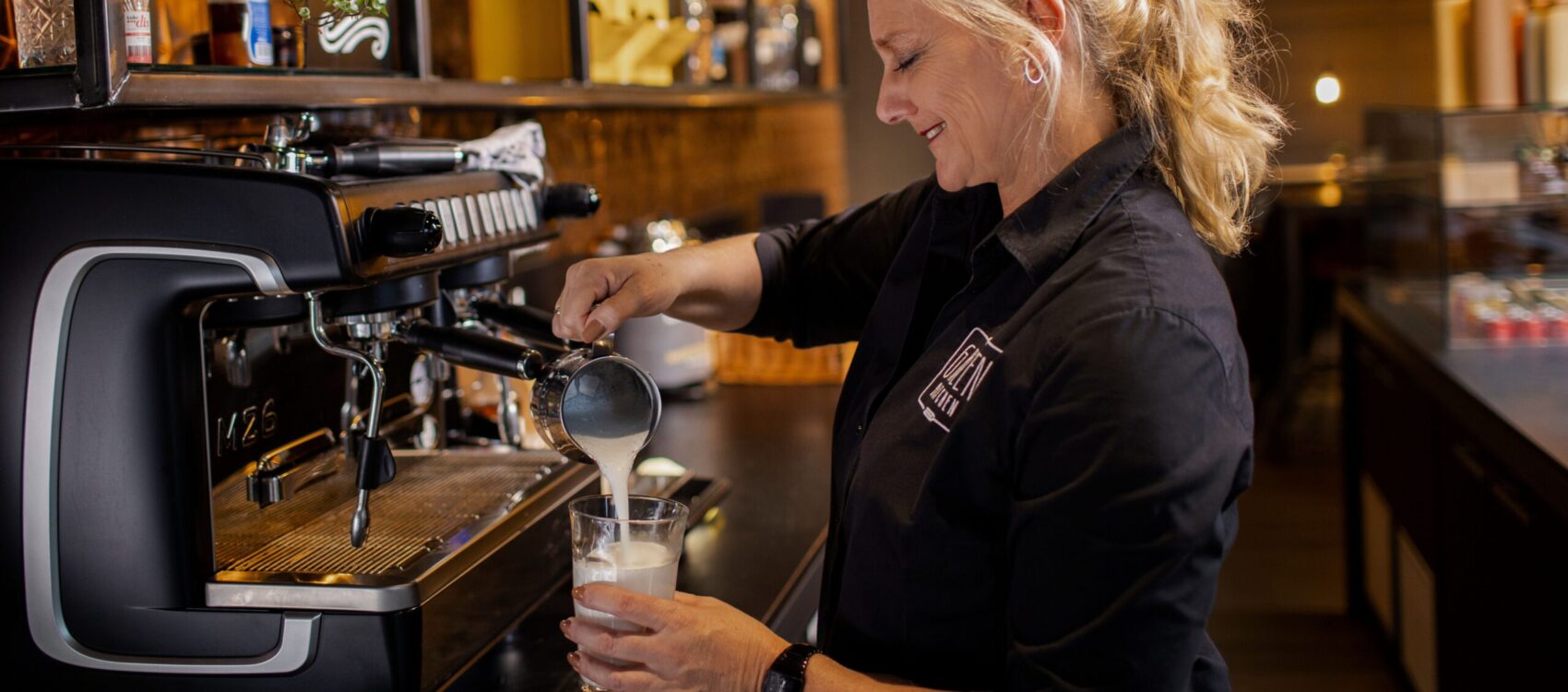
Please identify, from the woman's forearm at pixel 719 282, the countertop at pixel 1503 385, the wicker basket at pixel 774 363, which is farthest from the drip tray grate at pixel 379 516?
the countertop at pixel 1503 385

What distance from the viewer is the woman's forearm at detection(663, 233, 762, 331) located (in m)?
1.63

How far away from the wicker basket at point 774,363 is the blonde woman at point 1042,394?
1483 mm

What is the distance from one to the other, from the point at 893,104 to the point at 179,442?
2.21 ft

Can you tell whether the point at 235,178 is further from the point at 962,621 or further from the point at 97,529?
the point at 962,621

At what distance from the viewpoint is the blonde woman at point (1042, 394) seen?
0.97 m

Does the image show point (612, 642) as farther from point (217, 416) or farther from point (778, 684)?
point (217, 416)

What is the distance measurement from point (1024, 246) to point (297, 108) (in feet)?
2.99

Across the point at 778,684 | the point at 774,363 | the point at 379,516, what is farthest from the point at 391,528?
the point at 774,363

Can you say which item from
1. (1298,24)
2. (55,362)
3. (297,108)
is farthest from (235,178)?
(1298,24)

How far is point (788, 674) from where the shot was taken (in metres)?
1.09

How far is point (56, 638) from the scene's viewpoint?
46.9 inches

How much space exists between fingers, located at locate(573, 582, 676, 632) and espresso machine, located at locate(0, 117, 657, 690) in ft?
0.67

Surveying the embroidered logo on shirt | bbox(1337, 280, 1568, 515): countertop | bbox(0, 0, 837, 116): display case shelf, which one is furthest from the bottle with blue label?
bbox(1337, 280, 1568, 515): countertop

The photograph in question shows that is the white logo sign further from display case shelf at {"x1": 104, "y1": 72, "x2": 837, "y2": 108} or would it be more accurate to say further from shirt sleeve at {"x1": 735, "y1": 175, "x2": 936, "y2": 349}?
shirt sleeve at {"x1": 735, "y1": 175, "x2": 936, "y2": 349}
